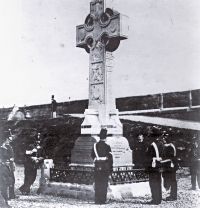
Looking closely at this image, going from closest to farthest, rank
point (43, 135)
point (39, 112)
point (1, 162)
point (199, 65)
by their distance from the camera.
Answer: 1. point (199, 65)
2. point (1, 162)
3. point (43, 135)
4. point (39, 112)

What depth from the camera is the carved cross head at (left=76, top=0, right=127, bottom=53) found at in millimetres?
10117

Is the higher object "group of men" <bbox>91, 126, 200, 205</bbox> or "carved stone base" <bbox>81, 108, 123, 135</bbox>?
"carved stone base" <bbox>81, 108, 123, 135</bbox>

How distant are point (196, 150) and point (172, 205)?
3023mm

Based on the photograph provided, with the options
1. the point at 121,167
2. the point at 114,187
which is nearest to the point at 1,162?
the point at 114,187

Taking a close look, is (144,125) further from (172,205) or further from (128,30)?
(172,205)

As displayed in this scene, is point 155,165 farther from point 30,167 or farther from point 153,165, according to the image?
point 30,167

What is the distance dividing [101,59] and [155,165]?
3594mm

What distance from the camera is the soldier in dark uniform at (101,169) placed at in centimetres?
760

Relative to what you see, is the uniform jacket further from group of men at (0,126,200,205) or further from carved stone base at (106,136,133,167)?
carved stone base at (106,136,133,167)

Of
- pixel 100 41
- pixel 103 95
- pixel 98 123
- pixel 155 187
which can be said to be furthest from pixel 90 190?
pixel 100 41

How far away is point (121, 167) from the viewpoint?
31.8ft

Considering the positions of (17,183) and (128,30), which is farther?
(17,183)

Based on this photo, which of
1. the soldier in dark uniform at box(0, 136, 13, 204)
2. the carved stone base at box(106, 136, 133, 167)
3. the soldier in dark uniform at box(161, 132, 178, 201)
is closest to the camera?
the soldier in dark uniform at box(0, 136, 13, 204)

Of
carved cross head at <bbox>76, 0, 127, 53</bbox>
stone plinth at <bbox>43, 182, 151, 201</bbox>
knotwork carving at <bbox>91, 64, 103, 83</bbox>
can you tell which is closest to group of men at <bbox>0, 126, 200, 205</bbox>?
stone plinth at <bbox>43, 182, 151, 201</bbox>
